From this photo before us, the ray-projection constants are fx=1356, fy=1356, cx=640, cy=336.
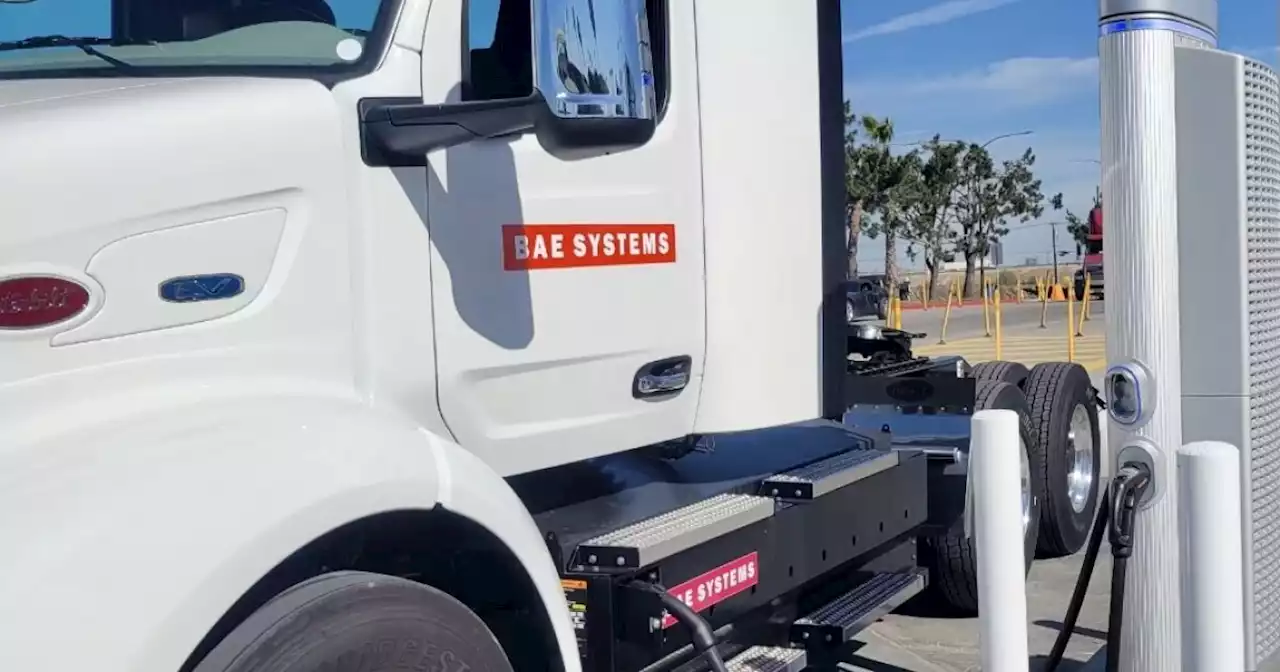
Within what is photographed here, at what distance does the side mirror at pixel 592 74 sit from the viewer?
2.80 metres

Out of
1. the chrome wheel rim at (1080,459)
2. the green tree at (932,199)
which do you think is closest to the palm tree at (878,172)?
the green tree at (932,199)

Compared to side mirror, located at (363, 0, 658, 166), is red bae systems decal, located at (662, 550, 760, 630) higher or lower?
lower

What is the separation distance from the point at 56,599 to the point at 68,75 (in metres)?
1.19

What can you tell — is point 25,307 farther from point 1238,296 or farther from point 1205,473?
point 1238,296

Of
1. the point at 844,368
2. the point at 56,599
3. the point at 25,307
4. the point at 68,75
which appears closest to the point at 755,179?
the point at 844,368

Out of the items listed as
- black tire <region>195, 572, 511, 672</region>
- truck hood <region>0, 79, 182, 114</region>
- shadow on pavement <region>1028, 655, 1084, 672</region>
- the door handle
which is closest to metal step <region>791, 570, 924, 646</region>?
shadow on pavement <region>1028, 655, 1084, 672</region>

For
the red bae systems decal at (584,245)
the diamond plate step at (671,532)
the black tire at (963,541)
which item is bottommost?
the black tire at (963,541)

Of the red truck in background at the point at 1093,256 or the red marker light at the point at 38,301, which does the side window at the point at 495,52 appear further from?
the red truck in background at the point at 1093,256

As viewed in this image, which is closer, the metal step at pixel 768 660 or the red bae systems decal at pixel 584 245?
the red bae systems decal at pixel 584 245

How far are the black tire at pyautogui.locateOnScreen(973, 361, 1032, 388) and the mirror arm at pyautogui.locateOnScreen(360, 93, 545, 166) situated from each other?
13.6ft

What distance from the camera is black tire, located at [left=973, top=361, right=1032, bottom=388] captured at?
6.48 metres

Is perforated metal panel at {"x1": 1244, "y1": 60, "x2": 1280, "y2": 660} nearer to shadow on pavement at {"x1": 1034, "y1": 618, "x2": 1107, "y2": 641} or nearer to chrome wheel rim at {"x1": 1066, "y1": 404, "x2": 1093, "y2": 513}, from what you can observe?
shadow on pavement at {"x1": 1034, "y1": 618, "x2": 1107, "y2": 641}

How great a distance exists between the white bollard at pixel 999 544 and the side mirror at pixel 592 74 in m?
1.34

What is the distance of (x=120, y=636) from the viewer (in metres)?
2.04
